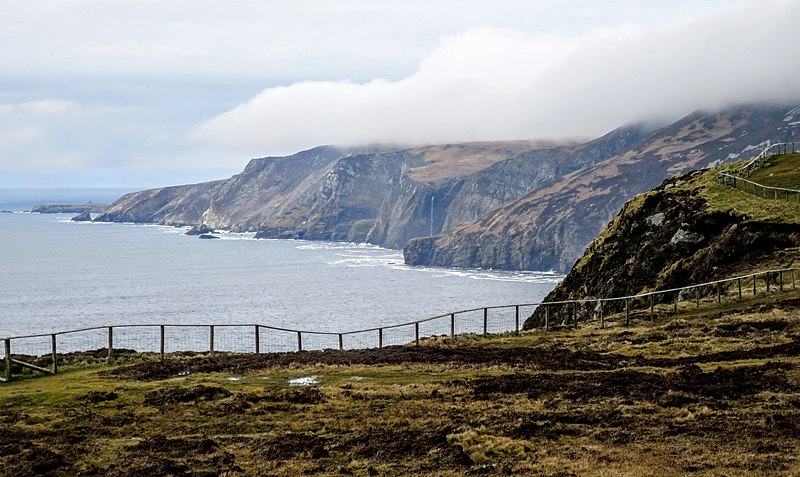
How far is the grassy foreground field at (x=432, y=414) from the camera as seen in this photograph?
2191cm

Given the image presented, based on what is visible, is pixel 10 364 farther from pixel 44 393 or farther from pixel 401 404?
pixel 401 404

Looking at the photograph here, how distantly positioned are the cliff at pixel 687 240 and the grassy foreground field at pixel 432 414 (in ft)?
79.6

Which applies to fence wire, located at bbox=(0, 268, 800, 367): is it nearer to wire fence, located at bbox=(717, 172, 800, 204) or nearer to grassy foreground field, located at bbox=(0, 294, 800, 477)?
grassy foreground field, located at bbox=(0, 294, 800, 477)

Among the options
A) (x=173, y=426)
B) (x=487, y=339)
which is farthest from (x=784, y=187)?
(x=173, y=426)

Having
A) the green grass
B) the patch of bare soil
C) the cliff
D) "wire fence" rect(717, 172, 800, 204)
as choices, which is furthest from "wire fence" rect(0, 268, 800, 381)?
the green grass

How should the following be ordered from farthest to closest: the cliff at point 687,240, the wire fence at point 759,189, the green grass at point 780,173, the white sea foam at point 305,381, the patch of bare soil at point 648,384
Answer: the green grass at point 780,173 < the wire fence at point 759,189 < the cliff at point 687,240 < the white sea foam at point 305,381 < the patch of bare soil at point 648,384

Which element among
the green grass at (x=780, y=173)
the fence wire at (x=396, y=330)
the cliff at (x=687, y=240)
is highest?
the green grass at (x=780, y=173)

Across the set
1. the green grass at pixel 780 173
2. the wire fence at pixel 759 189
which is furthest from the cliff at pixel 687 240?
the wire fence at pixel 759 189

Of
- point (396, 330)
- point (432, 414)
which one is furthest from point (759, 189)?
point (396, 330)

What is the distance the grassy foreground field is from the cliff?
79.6 ft

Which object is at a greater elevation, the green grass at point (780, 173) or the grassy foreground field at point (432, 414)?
the green grass at point (780, 173)

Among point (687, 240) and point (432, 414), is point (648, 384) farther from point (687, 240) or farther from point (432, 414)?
point (687, 240)

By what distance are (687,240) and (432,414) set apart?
51.5 meters

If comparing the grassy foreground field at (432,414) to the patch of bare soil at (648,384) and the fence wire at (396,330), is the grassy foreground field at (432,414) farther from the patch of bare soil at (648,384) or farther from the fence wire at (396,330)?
the fence wire at (396,330)
